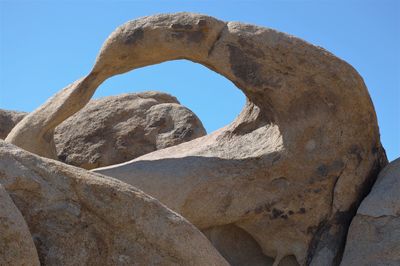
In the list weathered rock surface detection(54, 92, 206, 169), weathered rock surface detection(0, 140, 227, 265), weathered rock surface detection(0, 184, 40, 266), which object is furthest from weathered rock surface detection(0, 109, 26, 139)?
weathered rock surface detection(0, 184, 40, 266)

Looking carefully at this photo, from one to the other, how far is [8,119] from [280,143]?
14.7 feet

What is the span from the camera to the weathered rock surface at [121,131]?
8.61 m

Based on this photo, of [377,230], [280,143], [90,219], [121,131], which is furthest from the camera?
[121,131]

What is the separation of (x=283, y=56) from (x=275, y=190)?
981mm

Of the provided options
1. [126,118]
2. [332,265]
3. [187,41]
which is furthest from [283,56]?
[126,118]

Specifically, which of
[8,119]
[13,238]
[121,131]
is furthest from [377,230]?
[8,119]

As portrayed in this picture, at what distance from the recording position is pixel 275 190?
5902mm

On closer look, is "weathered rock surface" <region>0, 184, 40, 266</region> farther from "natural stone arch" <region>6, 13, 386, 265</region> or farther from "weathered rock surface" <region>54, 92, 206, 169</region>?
"weathered rock surface" <region>54, 92, 206, 169</region>

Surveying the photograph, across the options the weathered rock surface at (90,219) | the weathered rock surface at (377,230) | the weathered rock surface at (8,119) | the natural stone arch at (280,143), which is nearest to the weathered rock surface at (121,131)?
the weathered rock surface at (8,119)

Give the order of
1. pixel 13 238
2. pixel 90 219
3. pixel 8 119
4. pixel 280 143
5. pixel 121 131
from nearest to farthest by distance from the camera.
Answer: pixel 13 238 < pixel 90 219 < pixel 280 143 < pixel 121 131 < pixel 8 119

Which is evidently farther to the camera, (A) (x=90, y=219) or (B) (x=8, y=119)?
(B) (x=8, y=119)

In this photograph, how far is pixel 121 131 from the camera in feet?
28.7

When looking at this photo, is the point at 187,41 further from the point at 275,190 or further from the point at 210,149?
the point at 275,190

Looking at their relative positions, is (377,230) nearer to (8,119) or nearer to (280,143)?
(280,143)
